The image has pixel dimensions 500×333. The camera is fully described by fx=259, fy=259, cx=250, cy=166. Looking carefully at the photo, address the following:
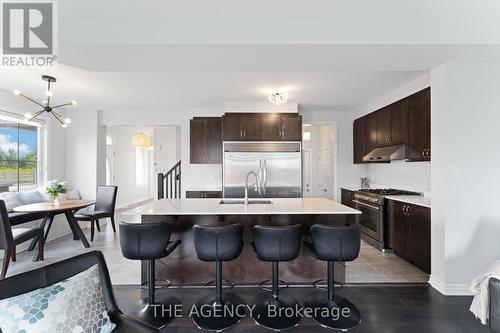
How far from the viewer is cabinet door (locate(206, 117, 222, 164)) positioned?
5379 mm

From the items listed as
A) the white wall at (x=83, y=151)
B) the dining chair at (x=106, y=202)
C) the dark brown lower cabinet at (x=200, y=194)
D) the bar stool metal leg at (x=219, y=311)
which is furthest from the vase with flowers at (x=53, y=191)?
the bar stool metal leg at (x=219, y=311)

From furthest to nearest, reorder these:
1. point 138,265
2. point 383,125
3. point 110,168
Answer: point 110,168, point 383,125, point 138,265

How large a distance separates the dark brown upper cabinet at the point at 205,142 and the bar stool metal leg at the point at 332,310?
3.41 m

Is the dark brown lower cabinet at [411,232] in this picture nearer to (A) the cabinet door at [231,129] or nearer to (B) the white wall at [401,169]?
(B) the white wall at [401,169]

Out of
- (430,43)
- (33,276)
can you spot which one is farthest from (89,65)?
(430,43)

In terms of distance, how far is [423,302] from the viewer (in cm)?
256

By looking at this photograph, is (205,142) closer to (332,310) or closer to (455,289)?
(332,310)

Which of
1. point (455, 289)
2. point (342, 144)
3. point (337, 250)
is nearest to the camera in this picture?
point (337, 250)

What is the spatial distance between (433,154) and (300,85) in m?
2.01

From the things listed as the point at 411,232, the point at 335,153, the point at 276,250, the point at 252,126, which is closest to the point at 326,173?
the point at 335,153

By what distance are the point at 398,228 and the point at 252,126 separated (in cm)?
295

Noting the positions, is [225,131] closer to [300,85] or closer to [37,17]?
[300,85]

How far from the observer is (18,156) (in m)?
4.64

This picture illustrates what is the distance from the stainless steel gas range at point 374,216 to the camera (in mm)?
3971
